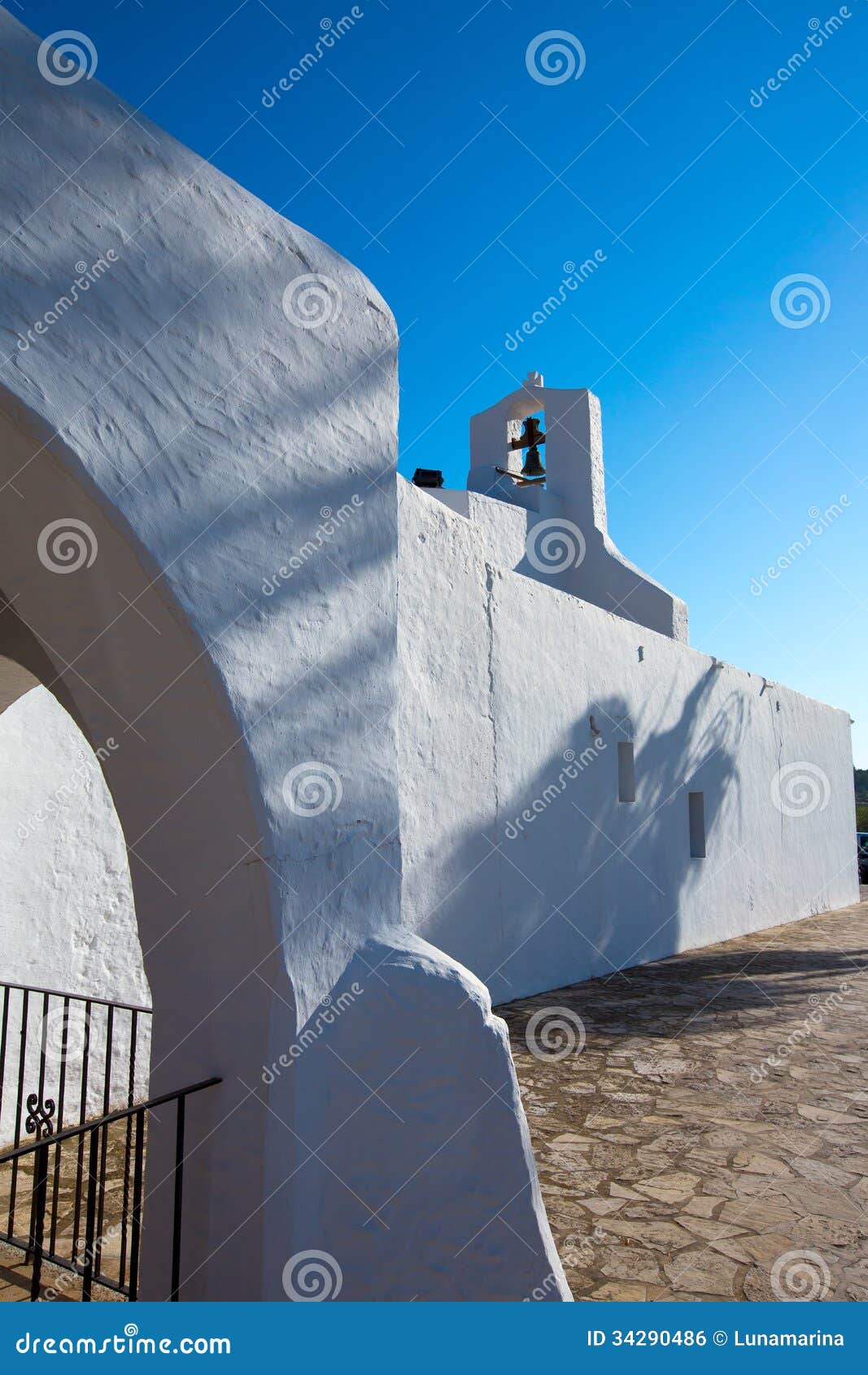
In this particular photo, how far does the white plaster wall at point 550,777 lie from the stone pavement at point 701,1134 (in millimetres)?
757

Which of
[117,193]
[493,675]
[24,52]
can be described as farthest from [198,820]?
[493,675]

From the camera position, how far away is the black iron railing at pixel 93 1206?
2.39m

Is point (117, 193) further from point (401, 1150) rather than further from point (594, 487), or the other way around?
point (594, 487)

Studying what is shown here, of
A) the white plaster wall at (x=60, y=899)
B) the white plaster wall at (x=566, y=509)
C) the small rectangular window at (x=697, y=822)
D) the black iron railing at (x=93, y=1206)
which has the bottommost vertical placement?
the black iron railing at (x=93, y=1206)

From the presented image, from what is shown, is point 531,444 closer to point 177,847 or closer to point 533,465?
point 533,465

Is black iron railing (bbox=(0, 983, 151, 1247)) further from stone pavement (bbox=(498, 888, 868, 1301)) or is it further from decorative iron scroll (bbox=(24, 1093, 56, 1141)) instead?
stone pavement (bbox=(498, 888, 868, 1301))

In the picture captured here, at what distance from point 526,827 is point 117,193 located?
6.50 m

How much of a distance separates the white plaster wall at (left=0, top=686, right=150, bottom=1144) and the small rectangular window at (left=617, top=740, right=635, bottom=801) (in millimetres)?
5752

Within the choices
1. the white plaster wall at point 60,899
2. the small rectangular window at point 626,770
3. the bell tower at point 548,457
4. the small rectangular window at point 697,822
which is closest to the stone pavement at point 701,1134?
the small rectangular window at point 626,770

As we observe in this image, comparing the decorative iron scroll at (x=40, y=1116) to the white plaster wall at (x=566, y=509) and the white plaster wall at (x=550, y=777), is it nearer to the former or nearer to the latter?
the white plaster wall at (x=550, y=777)

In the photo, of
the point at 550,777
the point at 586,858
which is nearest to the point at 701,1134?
the point at 550,777

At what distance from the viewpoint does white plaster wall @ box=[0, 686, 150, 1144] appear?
5184 mm

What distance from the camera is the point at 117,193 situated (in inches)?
87.7

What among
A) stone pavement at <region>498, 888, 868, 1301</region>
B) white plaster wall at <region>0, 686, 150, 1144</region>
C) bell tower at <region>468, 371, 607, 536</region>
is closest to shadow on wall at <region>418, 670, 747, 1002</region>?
stone pavement at <region>498, 888, 868, 1301</region>
